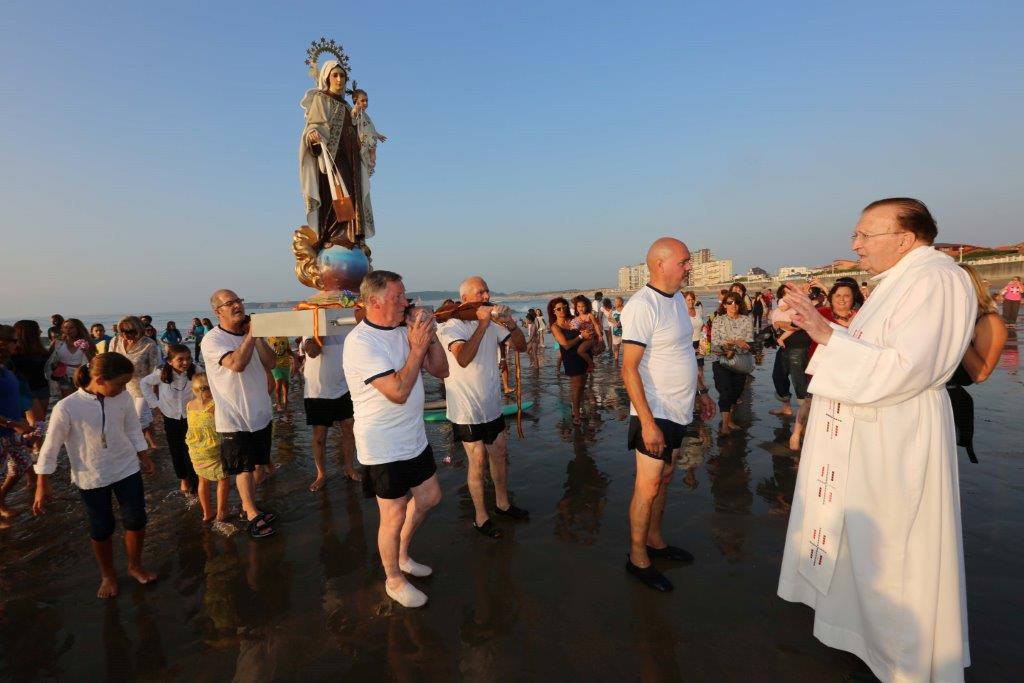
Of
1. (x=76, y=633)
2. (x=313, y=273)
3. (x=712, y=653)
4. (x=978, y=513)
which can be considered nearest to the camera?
(x=712, y=653)

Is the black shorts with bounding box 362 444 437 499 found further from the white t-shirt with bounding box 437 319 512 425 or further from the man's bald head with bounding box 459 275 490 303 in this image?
the man's bald head with bounding box 459 275 490 303

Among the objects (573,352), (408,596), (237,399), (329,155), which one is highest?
(329,155)

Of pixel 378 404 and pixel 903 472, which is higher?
pixel 378 404

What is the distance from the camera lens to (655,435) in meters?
3.28

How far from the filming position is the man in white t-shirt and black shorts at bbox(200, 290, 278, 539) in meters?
4.39

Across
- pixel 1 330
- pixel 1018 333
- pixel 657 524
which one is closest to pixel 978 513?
pixel 657 524

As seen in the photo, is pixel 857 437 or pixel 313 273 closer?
pixel 857 437

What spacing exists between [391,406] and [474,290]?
1.51 meters

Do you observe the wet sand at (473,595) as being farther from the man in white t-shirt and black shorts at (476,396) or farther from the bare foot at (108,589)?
the man in white t-shirt and black shorts at (476,396)

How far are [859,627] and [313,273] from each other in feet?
20.7

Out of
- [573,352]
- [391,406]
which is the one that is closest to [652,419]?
[391,406]

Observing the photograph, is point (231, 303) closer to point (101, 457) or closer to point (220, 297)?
point (220, 297)

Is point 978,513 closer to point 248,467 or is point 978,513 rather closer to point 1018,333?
point 248,467

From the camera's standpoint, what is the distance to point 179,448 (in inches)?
211
